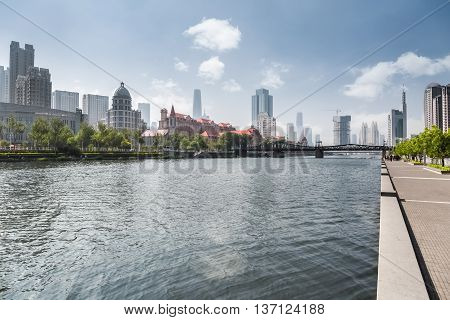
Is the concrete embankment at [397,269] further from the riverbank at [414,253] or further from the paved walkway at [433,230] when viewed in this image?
the paved walkway at [433,230]

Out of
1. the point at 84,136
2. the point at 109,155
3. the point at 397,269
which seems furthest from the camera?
the point at 84,136

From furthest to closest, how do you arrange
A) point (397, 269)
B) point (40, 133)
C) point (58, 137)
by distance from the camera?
1. point (58, 137)
2. point (40, 133)
3. point (397, 269)

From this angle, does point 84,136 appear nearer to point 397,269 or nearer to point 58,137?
point 58,137

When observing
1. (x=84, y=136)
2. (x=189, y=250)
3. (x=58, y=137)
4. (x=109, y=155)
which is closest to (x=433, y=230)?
(x=189, y=250)

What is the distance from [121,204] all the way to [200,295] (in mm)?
16313

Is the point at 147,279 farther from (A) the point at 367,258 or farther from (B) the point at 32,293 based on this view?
(A) the point at 367,258

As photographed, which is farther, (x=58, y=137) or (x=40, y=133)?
(x=58, y=137)

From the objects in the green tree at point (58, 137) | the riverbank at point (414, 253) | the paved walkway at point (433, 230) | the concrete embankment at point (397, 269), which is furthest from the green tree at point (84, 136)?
the concrete embankment at point (397, 269)

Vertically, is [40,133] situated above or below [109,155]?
above

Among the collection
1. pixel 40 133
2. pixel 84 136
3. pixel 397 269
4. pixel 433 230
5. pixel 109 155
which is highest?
pixel 84 136

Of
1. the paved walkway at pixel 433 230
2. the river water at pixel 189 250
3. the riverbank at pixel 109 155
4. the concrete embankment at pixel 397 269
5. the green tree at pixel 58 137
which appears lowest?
the river water at pixel 189 250

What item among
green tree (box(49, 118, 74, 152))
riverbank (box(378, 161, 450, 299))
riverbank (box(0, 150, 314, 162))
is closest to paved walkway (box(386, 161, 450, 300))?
riverbank (box(378, 161, 450, 299))

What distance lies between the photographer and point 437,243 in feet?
35.9
